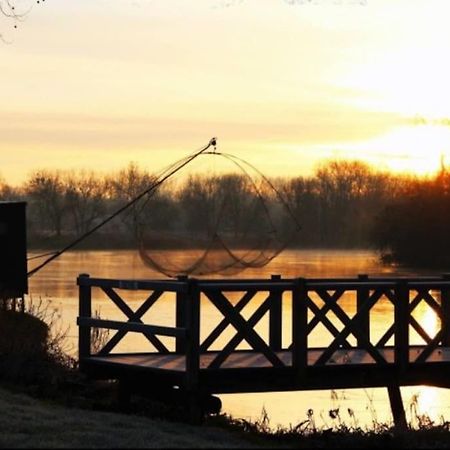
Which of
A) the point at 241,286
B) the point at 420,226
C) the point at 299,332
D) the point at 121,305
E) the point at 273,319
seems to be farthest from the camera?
the point at 420,226

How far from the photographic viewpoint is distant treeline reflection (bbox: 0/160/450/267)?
8238 centimetres

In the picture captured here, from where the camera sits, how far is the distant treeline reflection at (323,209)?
82375 mm

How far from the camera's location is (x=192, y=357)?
1543 cm

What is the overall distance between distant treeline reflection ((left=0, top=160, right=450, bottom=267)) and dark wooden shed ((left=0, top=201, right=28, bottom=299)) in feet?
115

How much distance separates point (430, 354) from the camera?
17578 millimetres

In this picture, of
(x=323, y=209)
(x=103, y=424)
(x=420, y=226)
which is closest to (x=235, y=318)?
(x=103, y=424)

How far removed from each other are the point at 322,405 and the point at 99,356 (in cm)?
557

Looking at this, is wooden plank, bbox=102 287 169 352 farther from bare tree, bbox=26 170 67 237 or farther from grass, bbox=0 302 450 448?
bare tree, bbox=26 170 67 237

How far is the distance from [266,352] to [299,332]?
59cm

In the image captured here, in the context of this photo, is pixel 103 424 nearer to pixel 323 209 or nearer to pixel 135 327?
pixel 135 327

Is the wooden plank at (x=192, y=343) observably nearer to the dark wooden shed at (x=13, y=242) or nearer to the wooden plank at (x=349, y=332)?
the wooden plank at (x=349, y=332)

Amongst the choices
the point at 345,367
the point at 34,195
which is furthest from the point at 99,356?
the point at 34,195

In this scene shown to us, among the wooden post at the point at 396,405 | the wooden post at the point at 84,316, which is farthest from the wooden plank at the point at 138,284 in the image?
the wooden post at the point at 396,405

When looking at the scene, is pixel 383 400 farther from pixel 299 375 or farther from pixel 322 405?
pixel 299 375
